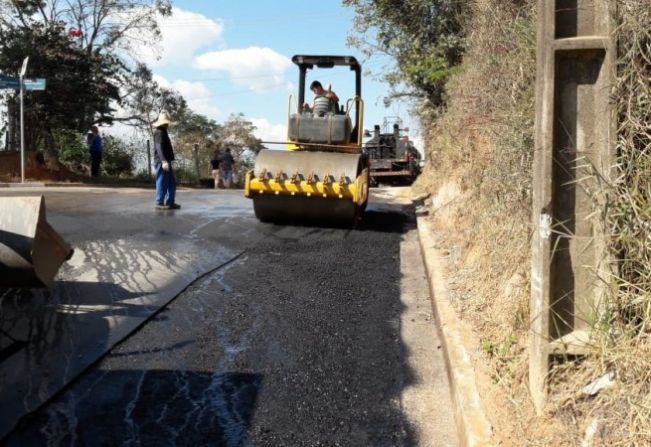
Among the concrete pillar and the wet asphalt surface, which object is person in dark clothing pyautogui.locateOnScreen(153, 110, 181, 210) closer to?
the wet asphalt surface

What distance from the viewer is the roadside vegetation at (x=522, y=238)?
2.75m

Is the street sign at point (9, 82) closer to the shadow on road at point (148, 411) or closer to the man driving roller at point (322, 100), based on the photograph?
the man driving roller at point (322, 100)

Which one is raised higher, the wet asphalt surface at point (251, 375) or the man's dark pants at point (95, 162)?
the man's dark pants at point (95, 162)

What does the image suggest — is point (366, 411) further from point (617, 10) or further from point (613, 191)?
point (617, 10)

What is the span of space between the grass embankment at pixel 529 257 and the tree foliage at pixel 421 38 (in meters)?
6.59

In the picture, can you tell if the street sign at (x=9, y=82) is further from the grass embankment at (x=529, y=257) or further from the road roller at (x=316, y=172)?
the grass embankment at (x=529, y=257)

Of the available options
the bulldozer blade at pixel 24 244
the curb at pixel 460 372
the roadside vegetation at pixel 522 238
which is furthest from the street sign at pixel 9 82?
the curb at pixel 460 372

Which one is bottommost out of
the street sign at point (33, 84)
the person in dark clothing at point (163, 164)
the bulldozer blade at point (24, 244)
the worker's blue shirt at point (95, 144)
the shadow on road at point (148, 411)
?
the shadow on road at point (148, 411)

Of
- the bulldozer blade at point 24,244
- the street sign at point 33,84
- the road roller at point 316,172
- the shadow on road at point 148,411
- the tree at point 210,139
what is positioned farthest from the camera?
the tree at point 210,139

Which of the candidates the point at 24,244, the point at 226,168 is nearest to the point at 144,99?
the point at 226,168

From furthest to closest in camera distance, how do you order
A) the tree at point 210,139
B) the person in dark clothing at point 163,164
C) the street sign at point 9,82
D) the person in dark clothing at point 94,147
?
the tree at point 210,139, the person in dark clothing at point 94,147, the street sign at point 9,82, the person in dark clothing at point 163,164

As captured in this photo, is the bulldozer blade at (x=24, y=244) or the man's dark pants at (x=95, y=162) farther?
the man's dark pants at (x=95, y=162)

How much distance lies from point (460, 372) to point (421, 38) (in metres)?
11.8

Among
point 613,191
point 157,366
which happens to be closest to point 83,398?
point 157,366
